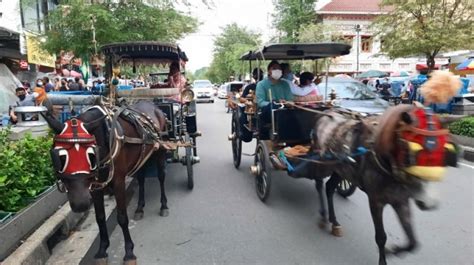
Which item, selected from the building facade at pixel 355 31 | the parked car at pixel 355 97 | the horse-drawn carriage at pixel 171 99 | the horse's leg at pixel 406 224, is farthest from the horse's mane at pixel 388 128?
the building facade at pixel 355 31

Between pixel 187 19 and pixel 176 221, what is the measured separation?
10238 mm

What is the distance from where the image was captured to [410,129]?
282 centimetres

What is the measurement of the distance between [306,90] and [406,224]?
3414mm

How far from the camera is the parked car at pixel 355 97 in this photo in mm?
9346

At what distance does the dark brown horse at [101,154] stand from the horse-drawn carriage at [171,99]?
817 millimetres

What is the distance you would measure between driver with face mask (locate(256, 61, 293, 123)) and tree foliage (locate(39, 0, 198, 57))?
642cm

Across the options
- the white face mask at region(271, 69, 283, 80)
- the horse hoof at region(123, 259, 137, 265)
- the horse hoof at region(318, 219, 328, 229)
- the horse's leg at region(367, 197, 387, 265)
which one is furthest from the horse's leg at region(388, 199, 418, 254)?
the white face mask at region(271, 69, 283, 80)

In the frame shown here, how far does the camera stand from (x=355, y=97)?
33.1 ft

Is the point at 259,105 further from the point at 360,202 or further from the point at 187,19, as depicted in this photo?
the point at 187,19

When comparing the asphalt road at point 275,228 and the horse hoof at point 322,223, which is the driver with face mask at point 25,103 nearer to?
the asphalt road at point 275,228

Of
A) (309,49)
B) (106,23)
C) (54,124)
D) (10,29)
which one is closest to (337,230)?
(309,49)

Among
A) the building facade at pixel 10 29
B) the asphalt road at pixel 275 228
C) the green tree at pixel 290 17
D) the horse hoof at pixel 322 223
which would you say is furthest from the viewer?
the green tree at pixel 290 17

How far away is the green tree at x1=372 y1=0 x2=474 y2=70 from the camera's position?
14.2 meters

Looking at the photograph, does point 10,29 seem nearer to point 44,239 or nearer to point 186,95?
point 186,95
